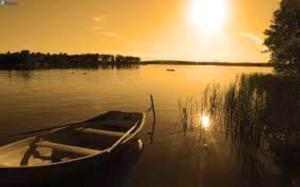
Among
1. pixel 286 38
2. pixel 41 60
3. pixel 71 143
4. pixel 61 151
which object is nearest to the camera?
pixel 61 151

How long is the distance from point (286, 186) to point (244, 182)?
1402mm

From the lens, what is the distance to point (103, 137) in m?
12.5

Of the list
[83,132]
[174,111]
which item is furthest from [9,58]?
[83,132]

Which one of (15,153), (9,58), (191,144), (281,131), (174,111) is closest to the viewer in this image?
(15,153)

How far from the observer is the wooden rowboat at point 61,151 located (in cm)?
787

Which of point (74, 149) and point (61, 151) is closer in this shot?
point (74, 149)

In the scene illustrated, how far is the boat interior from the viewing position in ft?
30.7

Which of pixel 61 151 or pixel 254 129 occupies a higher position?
pixel 61 151

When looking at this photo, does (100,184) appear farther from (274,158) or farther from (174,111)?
(174,111)

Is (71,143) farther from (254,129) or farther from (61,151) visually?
(254,129)

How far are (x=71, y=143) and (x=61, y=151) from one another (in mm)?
1786

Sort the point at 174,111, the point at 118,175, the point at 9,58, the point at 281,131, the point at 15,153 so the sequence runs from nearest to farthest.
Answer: the point at 15,153 < the point at 118,175 < the point at 281,131 < the point at 174,111 < the point at 9,58

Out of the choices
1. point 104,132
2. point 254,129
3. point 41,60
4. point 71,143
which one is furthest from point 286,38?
point 41,60

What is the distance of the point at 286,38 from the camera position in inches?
955
